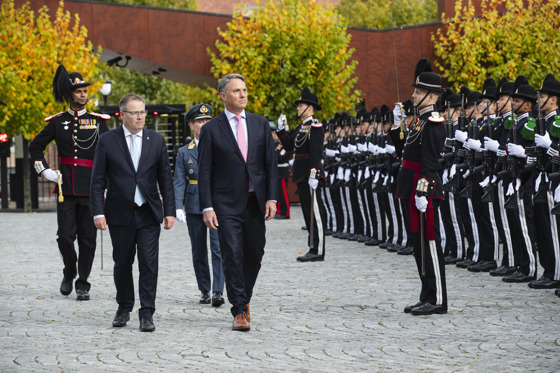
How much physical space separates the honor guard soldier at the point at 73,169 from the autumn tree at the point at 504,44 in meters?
16.3

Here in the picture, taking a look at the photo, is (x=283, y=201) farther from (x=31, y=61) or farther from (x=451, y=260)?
(x=451, y=260)

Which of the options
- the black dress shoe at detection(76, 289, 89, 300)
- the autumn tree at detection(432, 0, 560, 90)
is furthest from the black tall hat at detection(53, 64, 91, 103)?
the autumn tree at detection(432, 0, 560, 90)

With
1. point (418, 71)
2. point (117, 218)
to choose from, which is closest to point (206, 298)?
point (117, 218)

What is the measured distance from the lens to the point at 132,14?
88.3 feet

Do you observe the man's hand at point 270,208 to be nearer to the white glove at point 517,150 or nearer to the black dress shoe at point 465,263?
the white glove at point 517,150

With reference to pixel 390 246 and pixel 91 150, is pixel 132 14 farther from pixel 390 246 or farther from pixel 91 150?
pixel 91 150

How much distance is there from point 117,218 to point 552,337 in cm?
357

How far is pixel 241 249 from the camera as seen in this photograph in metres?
8.16

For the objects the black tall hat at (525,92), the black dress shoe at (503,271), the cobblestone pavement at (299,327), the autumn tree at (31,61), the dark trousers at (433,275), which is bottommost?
the cobblestone pavement at (299,327)

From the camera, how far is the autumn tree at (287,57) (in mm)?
25547

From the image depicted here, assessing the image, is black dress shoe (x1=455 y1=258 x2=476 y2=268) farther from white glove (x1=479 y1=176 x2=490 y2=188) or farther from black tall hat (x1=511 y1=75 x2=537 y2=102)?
black tall hat (x1=511 y1=75 x2=537 y2=102)

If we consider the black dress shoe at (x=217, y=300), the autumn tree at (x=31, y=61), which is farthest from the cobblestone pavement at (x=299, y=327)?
the autumn tree at (x=31, y=61)

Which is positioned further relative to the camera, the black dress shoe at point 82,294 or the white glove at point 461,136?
the white glove at point 461,136

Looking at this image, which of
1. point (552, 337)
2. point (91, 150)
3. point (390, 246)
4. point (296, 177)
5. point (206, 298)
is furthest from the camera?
point (390, 246)
